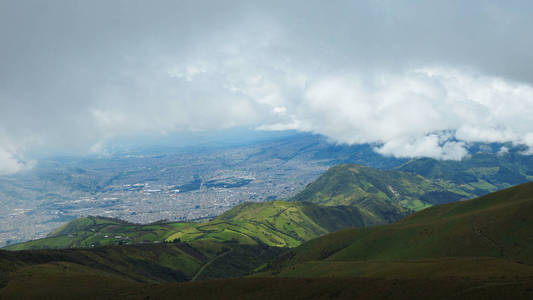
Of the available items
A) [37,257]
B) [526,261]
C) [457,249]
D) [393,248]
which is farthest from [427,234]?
[37,257]

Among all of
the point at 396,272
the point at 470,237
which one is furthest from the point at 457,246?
the point at 396,272

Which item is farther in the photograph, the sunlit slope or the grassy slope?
the sunlit slope

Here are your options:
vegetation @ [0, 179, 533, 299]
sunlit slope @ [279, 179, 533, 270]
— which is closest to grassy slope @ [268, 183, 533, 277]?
sunlit slope @ [279, 179, 533, 270]

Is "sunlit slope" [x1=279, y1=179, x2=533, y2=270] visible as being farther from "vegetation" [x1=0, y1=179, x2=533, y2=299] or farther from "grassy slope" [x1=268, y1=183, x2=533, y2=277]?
"vegetation" [x1=0, y1=179, x2=533, y2=299]

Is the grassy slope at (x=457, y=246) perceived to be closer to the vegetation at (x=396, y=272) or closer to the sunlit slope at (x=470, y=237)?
the sunlit slope at (x=470, y=237)

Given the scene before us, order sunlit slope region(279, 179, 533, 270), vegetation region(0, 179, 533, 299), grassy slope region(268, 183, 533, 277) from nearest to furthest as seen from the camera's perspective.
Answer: vegetation region(0, 179, 533, 299) → grassy slope region(268, 183, 533, 277) → sunlit slope region(279, 179, 533, 270)

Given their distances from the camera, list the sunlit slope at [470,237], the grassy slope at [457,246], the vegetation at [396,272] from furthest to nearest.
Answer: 1. the sunlit slope at [470,237]
2. the grassy slope at [457,246]
3. the vegetation at [396,272]

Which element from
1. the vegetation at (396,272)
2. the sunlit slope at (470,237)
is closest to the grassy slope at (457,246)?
the sunlit slope at (470,237)

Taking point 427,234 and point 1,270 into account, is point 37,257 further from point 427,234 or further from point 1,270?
point 427,234
